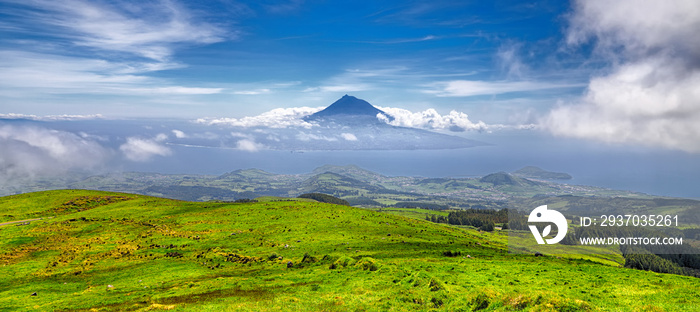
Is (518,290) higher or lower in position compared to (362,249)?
higher

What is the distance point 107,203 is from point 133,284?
82.8m

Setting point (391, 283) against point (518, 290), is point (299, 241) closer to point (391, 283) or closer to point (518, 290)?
point (391, 283)

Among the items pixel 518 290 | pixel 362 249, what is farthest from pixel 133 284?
pixel 518 290

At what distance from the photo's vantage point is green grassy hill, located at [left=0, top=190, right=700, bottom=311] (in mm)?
25156

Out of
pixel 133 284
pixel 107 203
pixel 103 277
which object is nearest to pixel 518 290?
pixel 133 284

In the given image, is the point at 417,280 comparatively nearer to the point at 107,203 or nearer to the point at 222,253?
the point at 222,253

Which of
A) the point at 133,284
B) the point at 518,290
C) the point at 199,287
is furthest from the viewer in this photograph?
the point at 133,284

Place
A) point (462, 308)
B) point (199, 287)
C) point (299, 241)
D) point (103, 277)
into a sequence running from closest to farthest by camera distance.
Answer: point (462, 308), point (199, 287), point (103, 277), point (299, 241)

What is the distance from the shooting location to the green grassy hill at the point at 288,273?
2516 cm

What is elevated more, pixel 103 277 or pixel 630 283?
pixel 630 283

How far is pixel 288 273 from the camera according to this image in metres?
35.0

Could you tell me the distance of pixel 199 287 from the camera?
3108cm

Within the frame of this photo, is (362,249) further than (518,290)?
Yes

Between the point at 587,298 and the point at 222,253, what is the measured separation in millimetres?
42568
